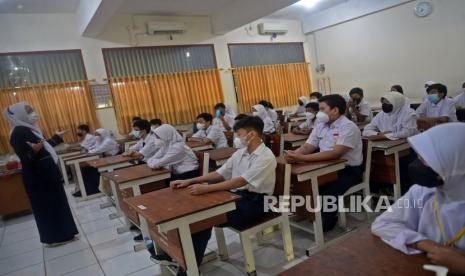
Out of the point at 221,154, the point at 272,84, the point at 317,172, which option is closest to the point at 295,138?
the point at 221,154

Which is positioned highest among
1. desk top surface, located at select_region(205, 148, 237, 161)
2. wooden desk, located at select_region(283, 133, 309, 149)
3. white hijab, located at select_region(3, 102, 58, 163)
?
white hijab, located at select_region(3, 102, 58, 163)

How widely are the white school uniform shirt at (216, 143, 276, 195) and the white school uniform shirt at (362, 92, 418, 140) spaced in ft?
5.56

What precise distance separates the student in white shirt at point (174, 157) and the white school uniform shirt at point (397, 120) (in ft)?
6.66

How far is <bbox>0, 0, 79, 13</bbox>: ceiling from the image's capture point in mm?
5664

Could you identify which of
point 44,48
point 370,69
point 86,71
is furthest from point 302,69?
point 44,48

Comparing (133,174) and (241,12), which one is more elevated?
(241,12)

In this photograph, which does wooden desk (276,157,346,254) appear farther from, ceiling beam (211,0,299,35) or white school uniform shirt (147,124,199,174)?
ceiling beam (211,0,299,35)

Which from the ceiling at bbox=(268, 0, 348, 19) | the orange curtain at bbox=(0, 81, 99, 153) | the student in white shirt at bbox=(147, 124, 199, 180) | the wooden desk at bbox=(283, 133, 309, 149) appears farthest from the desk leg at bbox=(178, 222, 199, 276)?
the ceiling at bbox=(268, 0, 348, 19)

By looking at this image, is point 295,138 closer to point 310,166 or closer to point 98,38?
point 310,166

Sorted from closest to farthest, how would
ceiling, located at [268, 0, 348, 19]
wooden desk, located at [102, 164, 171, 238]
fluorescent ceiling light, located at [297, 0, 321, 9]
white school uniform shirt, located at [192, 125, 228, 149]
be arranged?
wooden desk, located at [102, 164, 171, 238], white school uniform shirt, located at [192, 125, 228, 149], fluorescent ceiling light, located at [297, 0, 321, 9], ceiling, located at [268, 0, 348, 19]

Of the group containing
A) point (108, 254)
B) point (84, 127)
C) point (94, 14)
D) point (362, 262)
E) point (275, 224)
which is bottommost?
point (108, 254)

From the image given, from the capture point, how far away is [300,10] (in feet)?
28.1

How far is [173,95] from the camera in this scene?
7.37 m

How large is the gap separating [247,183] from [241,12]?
212 inches
